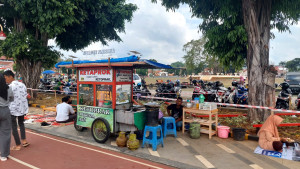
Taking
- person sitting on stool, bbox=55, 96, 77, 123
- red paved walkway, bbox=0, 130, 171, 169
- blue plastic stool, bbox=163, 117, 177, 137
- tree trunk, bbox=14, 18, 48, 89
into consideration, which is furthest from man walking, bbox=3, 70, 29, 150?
tree trunk, bbox=14, 18, 48, 89

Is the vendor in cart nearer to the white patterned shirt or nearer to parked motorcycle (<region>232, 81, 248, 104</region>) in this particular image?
the white patterned shirt

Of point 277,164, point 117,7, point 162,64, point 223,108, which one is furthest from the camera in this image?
point 117,7

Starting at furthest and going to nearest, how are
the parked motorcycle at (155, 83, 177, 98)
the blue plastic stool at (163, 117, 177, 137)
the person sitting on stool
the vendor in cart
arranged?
the parked motorcycle at (155, 83, 177, 98)
the vendor in cart
the person sitting on stool
the blue plastic stool at (163, 117, 177, 137)

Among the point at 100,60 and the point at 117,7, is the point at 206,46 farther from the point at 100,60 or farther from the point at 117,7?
the point at 117,7

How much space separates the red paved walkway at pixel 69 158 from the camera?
4605 millimetres

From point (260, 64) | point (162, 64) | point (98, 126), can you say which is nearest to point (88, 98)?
point (98, 126)

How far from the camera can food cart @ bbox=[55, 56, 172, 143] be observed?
19.2 ft

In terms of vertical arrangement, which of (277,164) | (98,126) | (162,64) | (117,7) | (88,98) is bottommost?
(277,164)

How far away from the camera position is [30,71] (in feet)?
48.7

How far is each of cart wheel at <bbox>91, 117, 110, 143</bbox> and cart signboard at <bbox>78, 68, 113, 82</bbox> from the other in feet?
4.00

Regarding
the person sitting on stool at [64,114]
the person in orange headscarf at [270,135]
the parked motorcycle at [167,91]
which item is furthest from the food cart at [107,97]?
the parked motorcycle at [167,91]

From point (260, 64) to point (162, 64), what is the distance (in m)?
4.22

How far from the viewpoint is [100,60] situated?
618cm

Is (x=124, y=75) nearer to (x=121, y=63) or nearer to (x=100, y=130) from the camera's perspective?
(x=121, y=63)
